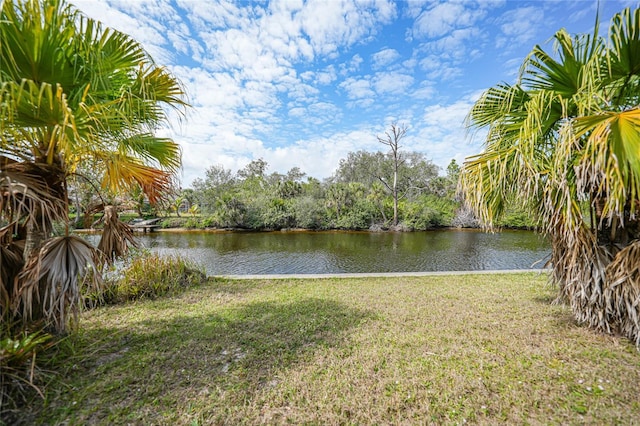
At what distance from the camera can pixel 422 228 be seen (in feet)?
77.3

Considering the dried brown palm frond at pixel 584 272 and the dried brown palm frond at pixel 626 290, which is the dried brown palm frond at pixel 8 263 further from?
the dried brown palm frond at pixel 626 290

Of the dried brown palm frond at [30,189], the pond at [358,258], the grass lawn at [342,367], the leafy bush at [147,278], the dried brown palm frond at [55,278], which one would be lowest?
the pond at [358,258]

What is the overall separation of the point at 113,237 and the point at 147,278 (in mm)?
2099

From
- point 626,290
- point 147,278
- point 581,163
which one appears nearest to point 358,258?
point 147,278

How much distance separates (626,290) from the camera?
104 inches

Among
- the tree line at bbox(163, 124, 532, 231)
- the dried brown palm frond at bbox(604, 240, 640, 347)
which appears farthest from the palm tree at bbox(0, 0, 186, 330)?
the tree line at bbox(163, 124, 532, 231)

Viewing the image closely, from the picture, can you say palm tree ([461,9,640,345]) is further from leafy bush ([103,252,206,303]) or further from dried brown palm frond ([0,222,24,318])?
leafy bush ([103,252,206,303])

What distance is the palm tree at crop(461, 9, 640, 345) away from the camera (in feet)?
7.75

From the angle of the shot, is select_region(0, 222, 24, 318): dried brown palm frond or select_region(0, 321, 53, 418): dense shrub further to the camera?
select_region(0, 222, 24, 318): dried brown palm frond

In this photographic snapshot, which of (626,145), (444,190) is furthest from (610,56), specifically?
(444,190)

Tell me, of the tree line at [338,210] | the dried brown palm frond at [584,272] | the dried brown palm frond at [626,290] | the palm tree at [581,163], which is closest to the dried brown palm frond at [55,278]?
the palm tree at [581,163]

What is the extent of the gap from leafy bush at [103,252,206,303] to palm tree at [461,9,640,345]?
5.37m

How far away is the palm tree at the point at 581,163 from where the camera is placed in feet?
7.75

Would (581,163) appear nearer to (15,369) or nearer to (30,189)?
(30,189)
